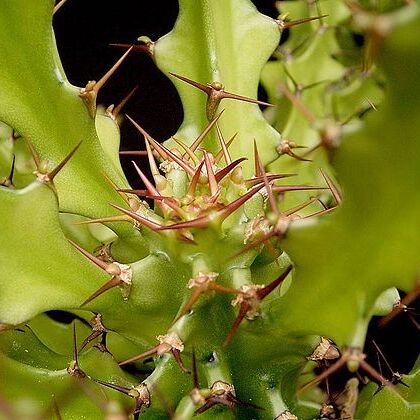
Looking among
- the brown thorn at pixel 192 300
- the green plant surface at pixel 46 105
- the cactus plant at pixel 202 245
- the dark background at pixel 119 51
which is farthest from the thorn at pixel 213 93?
the dark background at pixel 119 51

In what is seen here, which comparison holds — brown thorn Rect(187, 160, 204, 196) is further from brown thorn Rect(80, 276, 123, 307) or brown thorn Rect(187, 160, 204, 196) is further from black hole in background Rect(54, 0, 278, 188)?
black hole in background Rect(54, 0, 278, 188)

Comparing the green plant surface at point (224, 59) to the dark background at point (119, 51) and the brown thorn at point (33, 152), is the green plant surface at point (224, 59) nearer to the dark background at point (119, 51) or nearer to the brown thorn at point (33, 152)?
the brown thorn at point (33, 152)

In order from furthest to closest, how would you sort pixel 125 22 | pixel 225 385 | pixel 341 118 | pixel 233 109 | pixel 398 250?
pixel 125 22 → pixel 341 118 → pixel 233 109 → pixel 225 385 → pixel 398 250

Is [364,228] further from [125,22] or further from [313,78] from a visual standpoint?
[125,22]

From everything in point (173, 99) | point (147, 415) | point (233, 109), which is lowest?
point (173, 99)

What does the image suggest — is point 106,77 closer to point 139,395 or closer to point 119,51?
point 139,395

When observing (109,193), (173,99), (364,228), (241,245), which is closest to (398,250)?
(364,228)

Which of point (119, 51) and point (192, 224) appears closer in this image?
point (192, 224)

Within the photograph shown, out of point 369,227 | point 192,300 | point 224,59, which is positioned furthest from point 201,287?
point 224,59
